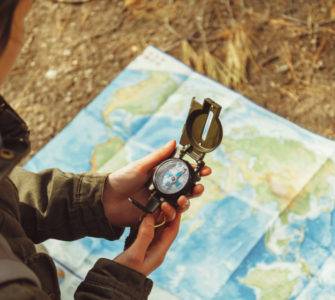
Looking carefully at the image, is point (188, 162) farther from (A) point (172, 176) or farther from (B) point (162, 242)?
(B) point (162, 242)

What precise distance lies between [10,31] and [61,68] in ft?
3.60

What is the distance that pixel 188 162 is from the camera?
117 centimetres

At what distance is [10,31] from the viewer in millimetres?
826

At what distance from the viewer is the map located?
1.44 metres

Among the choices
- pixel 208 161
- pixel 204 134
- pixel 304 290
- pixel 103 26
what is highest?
pixel 204 134

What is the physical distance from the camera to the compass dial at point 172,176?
1143 millimetres

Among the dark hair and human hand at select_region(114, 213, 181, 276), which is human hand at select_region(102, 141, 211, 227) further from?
the dark hair

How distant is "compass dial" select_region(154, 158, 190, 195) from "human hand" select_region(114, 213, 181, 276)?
57 mm

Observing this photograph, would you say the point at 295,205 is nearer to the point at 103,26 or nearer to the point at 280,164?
the point at 280,164

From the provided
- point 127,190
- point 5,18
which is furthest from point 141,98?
point 5,18

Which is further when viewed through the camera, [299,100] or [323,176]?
Result: [299,100]

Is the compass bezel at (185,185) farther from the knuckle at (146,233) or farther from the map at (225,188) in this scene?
the map at (225,188)

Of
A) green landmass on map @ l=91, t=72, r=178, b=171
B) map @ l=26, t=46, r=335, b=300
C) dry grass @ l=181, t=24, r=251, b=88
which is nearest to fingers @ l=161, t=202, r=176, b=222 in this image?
map @ l=26, t=46, r=335, b=300

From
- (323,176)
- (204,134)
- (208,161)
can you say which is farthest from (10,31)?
(323,176)
